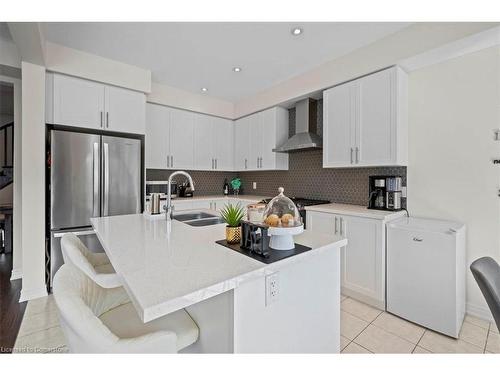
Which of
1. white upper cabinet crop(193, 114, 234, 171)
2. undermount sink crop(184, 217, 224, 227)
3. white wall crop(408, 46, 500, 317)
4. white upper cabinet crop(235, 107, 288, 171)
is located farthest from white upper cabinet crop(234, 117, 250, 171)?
white wall crop(408, 46, 500, 317)

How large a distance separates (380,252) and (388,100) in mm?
1505

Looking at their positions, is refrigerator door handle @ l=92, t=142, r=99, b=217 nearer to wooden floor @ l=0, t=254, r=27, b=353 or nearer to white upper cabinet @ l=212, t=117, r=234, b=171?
wooden floor @ l=0, t=254, r=27, b=353

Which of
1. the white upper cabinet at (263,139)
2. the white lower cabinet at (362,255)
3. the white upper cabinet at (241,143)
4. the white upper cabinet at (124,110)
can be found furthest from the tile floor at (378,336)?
the white upper cabinet at (241,143)

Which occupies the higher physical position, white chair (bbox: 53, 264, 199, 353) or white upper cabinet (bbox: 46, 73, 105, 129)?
white upper cabinet (bbox: 46, 73, 105, 129)

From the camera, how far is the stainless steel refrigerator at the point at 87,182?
2576 millimetres

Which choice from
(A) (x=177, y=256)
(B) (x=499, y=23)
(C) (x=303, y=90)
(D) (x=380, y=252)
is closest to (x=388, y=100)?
(B) (x=499, y=23)

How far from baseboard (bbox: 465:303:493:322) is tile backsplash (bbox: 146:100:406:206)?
105 centimetres

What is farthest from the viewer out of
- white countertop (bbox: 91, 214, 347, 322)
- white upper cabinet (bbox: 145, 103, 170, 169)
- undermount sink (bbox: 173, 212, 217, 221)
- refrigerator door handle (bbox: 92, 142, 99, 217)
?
white upper cabinet (bbox: 145, 103, 170, 169)

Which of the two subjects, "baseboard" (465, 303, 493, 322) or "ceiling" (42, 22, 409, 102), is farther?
"ceiling" (42, 22, 409, 102)

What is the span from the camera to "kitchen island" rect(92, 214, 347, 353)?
2.73 ft

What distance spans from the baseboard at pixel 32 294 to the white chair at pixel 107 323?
1.85 metres

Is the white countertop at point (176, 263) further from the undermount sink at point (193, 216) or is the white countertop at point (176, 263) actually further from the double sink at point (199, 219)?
the undermount sink at point (193, 216)

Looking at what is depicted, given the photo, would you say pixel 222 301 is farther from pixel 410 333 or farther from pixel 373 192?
pixel 373 192
